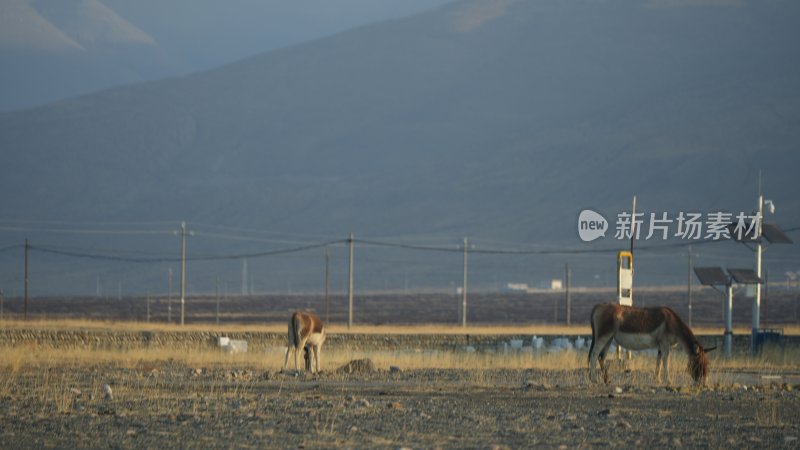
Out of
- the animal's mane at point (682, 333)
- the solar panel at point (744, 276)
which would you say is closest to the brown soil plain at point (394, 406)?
the animal's mane at point (682, 333)

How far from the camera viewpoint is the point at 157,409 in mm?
17703

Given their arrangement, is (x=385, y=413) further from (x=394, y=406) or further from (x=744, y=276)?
→ (x=744, y=276)

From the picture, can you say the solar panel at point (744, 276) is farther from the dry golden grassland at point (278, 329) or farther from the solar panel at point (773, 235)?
the dry golden grassland at point (278, 329)

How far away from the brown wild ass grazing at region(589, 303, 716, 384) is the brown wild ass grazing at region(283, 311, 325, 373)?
646cm

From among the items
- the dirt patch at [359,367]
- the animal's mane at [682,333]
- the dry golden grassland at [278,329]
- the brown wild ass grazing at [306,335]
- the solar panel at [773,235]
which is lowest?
the dry golden grassland at [278,329]

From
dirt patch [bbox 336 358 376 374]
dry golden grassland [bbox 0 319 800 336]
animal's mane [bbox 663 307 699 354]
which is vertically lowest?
dry golden grassland [bbox 0 319 800 336]

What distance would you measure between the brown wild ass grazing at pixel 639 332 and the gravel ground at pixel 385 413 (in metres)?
0.63

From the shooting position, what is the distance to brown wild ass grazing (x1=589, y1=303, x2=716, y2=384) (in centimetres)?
2186

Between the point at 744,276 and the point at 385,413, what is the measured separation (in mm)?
18042

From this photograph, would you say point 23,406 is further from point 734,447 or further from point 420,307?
point 420,307

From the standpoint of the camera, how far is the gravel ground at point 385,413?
15.0m

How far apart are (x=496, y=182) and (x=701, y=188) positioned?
2725 centimetres

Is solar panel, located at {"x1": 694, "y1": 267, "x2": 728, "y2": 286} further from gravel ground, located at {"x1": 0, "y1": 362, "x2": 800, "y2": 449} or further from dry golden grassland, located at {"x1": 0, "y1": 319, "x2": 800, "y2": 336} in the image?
dry golden grassland, located at {"x1": 0, "y1": 319, "x2": 800, "y2": 336}

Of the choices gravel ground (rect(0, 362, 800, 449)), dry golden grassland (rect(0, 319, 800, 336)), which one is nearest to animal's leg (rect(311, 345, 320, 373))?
gravel ground (rect(0, 362, 800, 449))
